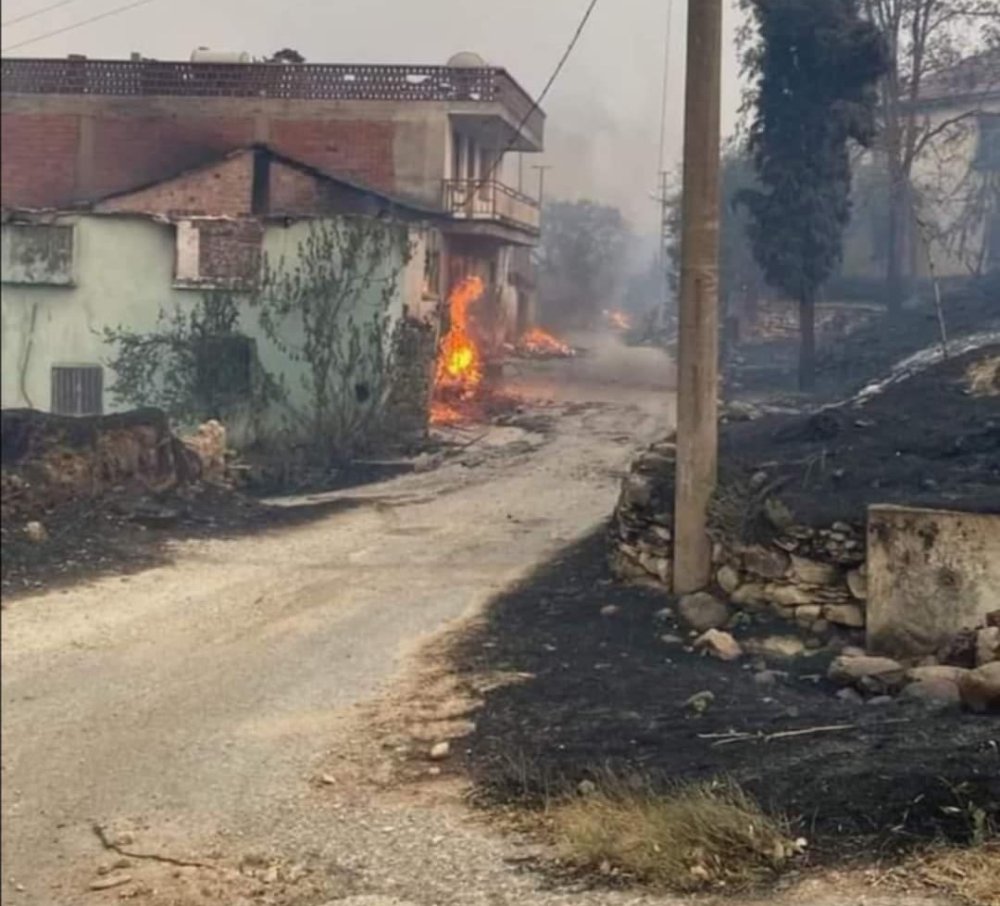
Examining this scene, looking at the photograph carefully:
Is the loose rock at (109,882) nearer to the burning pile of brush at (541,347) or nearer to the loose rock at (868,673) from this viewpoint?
the loose rock at (868,673)

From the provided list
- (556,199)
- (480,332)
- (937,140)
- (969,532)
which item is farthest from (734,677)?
(480,332)

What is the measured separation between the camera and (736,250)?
12.5 meters

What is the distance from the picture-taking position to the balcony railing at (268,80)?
558 cm

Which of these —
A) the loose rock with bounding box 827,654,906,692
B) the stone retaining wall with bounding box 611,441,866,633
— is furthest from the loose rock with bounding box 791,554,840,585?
the loose rock with bounding box 827,654,906,692

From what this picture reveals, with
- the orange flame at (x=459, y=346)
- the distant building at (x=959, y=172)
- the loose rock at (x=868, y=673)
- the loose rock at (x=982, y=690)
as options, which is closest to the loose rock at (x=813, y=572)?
the loose rock at (x=868, y=673)

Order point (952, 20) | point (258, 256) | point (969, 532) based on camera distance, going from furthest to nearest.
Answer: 1. point (258, 256)
2. point (952, 20)
3. point (969, 532)

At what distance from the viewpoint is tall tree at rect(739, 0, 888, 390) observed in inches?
362

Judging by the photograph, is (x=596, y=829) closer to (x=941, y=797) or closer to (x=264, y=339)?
(x=941, y=797)

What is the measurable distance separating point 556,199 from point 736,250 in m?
1.84

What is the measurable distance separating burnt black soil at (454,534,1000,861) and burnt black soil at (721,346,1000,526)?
104 cm

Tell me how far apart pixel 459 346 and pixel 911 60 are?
916 cm

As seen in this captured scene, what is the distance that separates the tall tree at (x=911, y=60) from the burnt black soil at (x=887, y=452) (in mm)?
1885

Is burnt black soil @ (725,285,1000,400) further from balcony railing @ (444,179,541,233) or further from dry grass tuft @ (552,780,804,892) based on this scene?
dry grass tuft @ (552,780,804,892)

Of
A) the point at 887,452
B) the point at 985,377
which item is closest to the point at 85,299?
the point at 887,452
